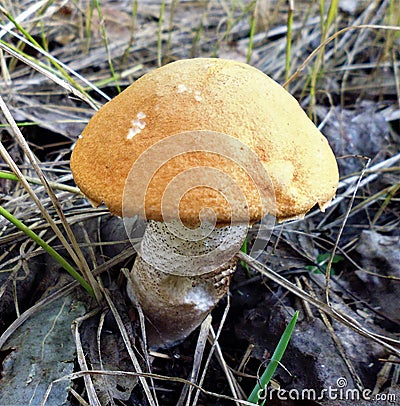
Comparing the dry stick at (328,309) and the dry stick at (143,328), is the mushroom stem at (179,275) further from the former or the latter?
the dry stick at (328,309)

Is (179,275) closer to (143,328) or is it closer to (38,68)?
(143,328)

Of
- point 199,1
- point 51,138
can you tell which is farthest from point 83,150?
point 199,1

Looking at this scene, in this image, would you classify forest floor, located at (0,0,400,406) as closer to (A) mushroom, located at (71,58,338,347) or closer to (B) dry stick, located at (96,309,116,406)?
(B) dry stick, located at (96,309,116,406)

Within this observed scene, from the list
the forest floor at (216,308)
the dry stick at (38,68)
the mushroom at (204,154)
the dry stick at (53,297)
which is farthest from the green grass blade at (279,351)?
the dry stick at (38,68)

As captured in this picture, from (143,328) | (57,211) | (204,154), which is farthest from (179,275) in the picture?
(204,154)

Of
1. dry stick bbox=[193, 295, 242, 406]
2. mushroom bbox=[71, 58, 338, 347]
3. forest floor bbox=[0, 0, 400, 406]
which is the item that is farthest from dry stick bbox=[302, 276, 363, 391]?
mushroom bbox=[71, 58, 338, 347]

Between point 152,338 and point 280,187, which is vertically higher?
point 280,187

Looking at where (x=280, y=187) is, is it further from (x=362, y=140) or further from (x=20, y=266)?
(x=362, y=140)
